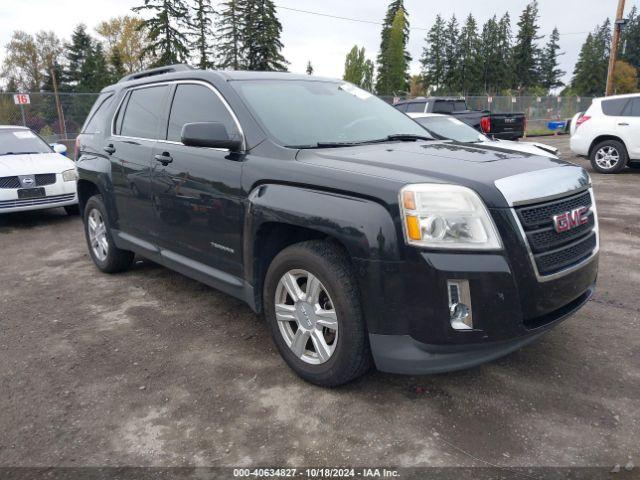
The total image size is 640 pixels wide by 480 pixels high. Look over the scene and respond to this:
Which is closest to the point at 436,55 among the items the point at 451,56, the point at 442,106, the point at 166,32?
the point at 451,56

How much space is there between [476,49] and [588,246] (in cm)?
8425

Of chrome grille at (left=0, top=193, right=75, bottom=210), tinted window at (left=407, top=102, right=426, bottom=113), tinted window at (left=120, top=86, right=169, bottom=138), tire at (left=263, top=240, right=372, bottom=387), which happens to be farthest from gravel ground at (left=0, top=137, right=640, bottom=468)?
tinted window at (left=407, top=102, right=426, bottom=113)

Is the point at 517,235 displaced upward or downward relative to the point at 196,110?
downward

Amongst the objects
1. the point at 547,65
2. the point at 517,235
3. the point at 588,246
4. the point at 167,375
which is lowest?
the point at 167,375

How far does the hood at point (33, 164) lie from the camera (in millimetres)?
7832

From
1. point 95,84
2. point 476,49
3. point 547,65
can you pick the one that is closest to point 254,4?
point 95,84

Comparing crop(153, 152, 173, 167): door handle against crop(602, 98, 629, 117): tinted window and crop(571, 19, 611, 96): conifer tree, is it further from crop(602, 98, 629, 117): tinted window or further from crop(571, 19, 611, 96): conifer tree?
crop(571, 19, 611, 96): conifer tree

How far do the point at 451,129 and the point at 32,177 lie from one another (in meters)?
6.81

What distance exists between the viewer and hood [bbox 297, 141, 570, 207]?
255 cm

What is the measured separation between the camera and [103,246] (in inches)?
209

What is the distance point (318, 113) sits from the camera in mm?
3641

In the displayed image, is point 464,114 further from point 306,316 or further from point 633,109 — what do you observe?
point 306,316

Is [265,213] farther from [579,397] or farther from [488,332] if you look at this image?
[579,397]

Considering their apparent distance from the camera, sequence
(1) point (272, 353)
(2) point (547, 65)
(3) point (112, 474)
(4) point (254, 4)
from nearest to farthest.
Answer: (3) point (112, 474)
(1) point (272, 353)
(4) point (254, 4)
(2) point (547, 65)
